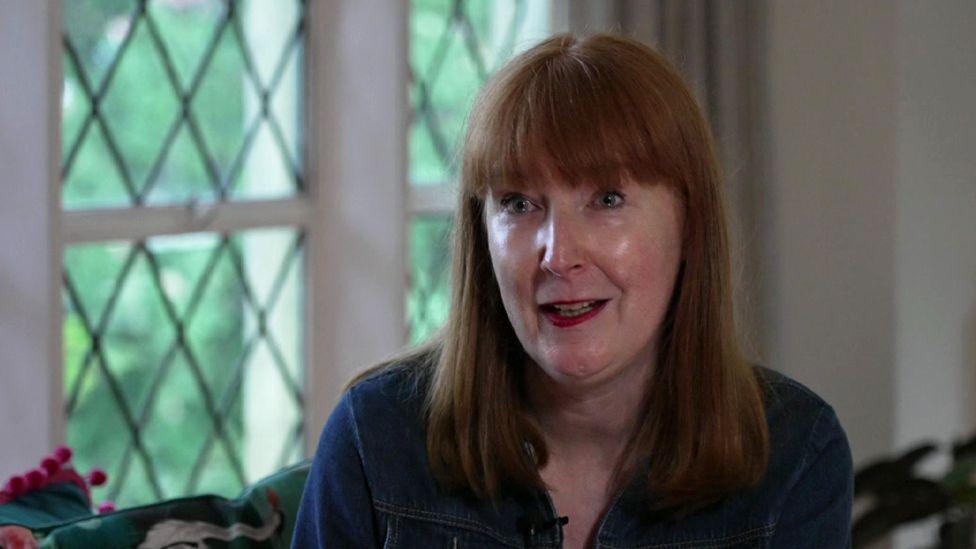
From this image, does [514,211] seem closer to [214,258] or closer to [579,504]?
[579,504]

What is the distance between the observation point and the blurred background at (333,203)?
8.06 feet

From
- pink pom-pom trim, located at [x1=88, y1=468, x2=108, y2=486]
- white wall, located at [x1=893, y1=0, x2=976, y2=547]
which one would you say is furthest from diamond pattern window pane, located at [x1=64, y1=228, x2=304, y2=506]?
white wall, located at [x1=893, y1=0, x2=976, y2=547]

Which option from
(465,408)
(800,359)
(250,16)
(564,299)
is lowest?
(800,359)

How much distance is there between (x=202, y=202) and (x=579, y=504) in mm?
1286

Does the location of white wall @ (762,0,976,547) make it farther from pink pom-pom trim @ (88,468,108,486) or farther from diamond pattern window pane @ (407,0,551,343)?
pink pom-pom trim @ (88,468,108,486)

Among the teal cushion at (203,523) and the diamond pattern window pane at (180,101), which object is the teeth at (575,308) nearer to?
the teal cushion at (203,523)

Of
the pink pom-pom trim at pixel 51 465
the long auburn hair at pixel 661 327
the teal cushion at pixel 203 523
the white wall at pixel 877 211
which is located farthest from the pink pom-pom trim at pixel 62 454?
the white wall at pixel 877 211

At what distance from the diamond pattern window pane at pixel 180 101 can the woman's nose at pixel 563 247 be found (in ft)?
4.09

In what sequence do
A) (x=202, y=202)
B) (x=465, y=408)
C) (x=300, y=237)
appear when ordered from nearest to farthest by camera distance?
(x=465, y=408)
(x=202, y=202)
(x=300, y=237)

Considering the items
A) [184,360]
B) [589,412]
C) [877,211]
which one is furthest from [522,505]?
[877,211]

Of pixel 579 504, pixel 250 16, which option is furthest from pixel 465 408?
pixel 250 16

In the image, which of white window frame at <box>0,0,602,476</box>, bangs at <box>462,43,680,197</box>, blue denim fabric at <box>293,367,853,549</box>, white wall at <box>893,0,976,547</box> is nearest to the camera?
bangs at <box>462,43,680,197</box>

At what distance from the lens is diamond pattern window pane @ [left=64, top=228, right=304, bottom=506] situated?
252 centimetres

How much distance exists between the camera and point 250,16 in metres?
2.79
